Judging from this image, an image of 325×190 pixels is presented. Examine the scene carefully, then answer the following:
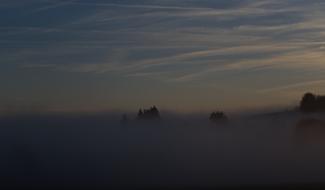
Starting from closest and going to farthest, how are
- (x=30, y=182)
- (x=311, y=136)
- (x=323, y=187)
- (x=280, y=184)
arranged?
1. (x=323, y=187)
2. (x=280, y=184)
3. (x=30, y=182)
4. (x=311, y=136)

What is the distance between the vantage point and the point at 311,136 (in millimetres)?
136000

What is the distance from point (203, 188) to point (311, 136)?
73.4m

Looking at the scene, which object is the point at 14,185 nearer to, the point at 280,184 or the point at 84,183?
the point at 84,183

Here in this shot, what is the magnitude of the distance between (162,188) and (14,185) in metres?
11.8

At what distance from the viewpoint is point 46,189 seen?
65.4m

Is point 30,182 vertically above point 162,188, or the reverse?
point 30,182

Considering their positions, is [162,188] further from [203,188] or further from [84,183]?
[84,183]

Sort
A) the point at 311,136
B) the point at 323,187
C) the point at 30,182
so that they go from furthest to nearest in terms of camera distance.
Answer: the point at 311,136 → the point at 30,182 → the point at 323,187

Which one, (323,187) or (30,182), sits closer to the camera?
(323,187)

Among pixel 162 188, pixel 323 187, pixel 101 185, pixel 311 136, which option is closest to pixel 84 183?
pixel 101 185

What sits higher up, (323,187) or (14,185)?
(14,185)

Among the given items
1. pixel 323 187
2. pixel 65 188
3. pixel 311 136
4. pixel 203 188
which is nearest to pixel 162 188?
pixel 203 188

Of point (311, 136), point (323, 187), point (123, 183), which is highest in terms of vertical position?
point (311, 136)

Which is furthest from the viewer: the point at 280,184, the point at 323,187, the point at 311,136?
the point at 311,136
